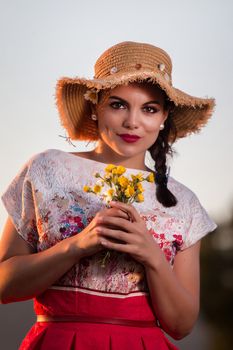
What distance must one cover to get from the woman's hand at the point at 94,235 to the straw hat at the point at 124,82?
0.57 meters

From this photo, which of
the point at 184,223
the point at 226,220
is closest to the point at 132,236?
the point at 184,223

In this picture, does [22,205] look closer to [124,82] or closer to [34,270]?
[34,270]

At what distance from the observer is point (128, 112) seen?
2.89m

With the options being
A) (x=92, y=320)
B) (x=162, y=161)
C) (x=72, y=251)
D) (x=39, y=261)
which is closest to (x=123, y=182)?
(x=72, y=251)

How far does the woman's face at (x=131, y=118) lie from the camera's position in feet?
9.48

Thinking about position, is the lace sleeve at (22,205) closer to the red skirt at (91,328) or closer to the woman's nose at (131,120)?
the red skirt at (91,328)

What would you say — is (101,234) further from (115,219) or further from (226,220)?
(226,220)

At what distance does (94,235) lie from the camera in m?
2.57

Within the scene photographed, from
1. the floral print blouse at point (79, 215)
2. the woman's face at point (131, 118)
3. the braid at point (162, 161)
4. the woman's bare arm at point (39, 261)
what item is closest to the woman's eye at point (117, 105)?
the woman's face at point (131, 118)

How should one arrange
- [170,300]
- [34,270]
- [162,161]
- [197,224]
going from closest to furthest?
[34,270], [170,300], [197,224], [162,161]

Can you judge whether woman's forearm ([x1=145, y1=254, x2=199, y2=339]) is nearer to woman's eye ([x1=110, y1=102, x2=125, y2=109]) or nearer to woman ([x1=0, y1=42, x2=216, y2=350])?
woman ([x1=0, y1=42, x2=216, y2=350])

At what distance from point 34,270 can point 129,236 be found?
1.15 feet

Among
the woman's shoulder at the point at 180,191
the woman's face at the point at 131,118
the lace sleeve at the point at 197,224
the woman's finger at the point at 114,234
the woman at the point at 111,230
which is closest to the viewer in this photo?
the woman's finger at the point at 114,234

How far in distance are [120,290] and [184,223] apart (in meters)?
0.42
